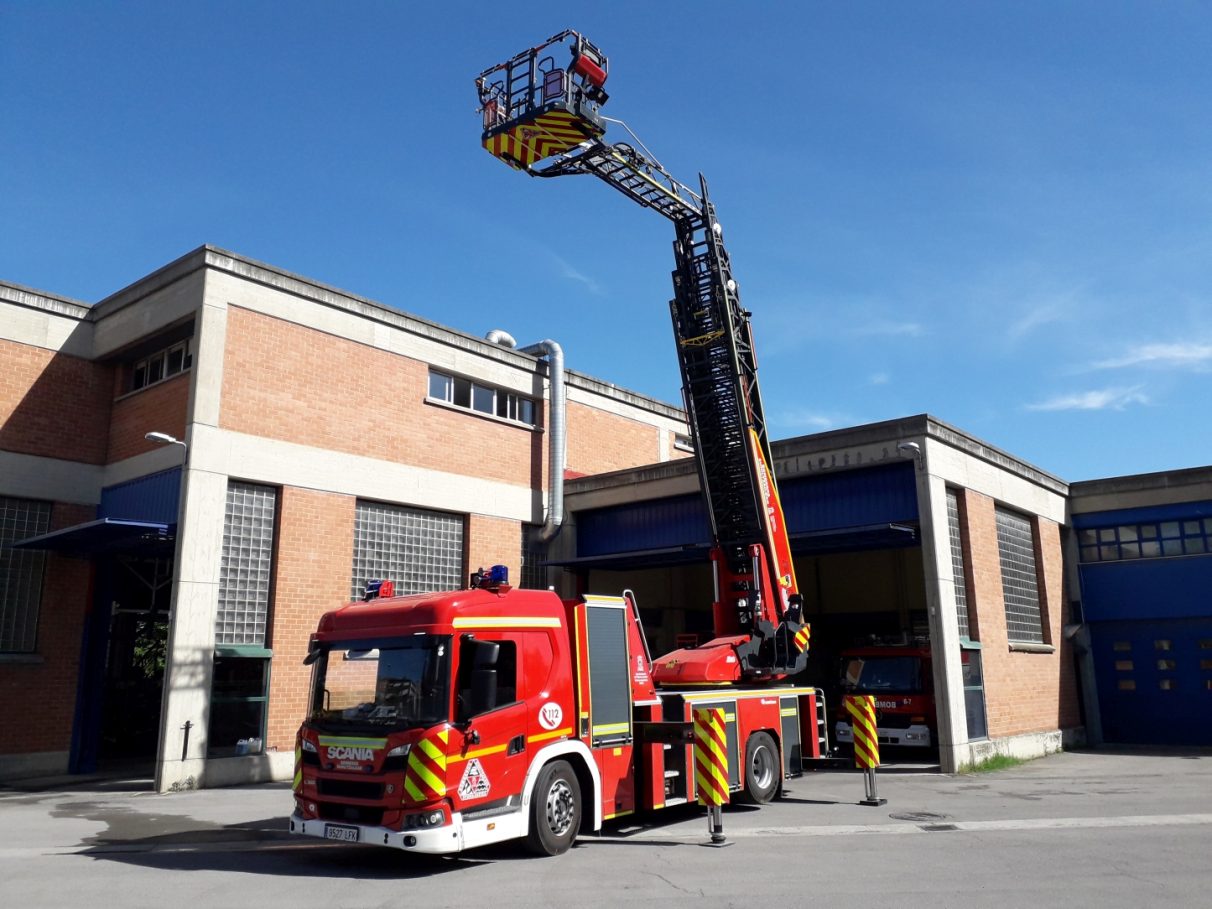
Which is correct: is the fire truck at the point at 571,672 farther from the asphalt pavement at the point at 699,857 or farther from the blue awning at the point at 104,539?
the blue awning at the point at 104,539

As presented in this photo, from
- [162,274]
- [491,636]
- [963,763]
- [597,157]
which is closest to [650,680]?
[491,636]

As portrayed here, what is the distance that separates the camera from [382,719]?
29.6ft

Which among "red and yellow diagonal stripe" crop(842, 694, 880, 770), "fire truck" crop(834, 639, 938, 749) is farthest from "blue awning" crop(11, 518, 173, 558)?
"fire truck" crop(834, 639, 938, 749)

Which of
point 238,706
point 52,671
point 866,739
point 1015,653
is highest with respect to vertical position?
point 1015,653

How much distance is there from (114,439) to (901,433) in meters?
15.6

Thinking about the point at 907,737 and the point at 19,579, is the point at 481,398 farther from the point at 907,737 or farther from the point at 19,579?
the point at 907,737

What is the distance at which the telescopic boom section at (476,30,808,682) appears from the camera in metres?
13.4

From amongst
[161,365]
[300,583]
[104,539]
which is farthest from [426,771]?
[161,365]

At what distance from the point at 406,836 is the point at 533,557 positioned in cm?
1455

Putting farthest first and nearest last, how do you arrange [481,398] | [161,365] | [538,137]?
1. [481,398]
2. [161,365]
3. [538,137]

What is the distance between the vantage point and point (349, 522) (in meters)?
18.9

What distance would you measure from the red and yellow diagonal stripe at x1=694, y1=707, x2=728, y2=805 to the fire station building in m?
4.54

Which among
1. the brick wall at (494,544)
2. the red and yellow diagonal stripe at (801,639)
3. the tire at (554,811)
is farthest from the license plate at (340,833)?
the brick wall at (494,544)

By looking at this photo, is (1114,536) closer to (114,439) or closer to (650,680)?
(650,680)
